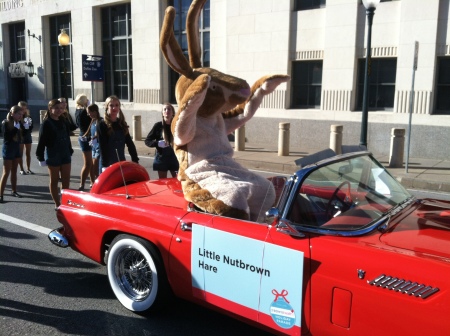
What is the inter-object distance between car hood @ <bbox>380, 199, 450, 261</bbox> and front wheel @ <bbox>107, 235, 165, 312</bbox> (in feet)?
5.79

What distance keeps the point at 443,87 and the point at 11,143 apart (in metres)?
11.1

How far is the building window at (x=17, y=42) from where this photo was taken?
2591 cm

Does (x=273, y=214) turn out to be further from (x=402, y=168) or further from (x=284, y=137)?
(x=284, y=137)

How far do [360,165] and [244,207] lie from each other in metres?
0.93

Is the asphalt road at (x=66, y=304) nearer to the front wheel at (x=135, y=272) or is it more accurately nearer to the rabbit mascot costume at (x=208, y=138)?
the front wheel at (x=135, y=272)

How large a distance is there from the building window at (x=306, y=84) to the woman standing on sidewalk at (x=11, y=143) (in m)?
9.52

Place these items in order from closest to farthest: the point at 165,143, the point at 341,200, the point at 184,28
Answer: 1. the point at 341,200
2. the point at 165,143
3. the point at 184,28

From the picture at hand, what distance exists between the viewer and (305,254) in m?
2.70

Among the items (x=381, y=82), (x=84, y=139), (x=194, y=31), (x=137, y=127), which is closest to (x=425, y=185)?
(x=381, y=82)

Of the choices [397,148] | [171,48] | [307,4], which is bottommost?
[397,148]

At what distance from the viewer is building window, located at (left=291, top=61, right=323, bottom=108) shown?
48.3 feet

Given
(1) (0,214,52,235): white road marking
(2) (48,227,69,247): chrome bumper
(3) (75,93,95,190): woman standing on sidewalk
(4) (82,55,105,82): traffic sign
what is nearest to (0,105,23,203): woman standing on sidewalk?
(3) (75,93,95,190): woman standing on sidewalk

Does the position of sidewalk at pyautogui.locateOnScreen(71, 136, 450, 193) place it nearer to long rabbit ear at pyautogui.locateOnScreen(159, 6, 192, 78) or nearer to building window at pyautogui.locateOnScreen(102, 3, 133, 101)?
long rabbit ear at pyautogui.locateOnScreen(159, 6, 192, 78)

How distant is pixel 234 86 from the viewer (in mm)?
4184
